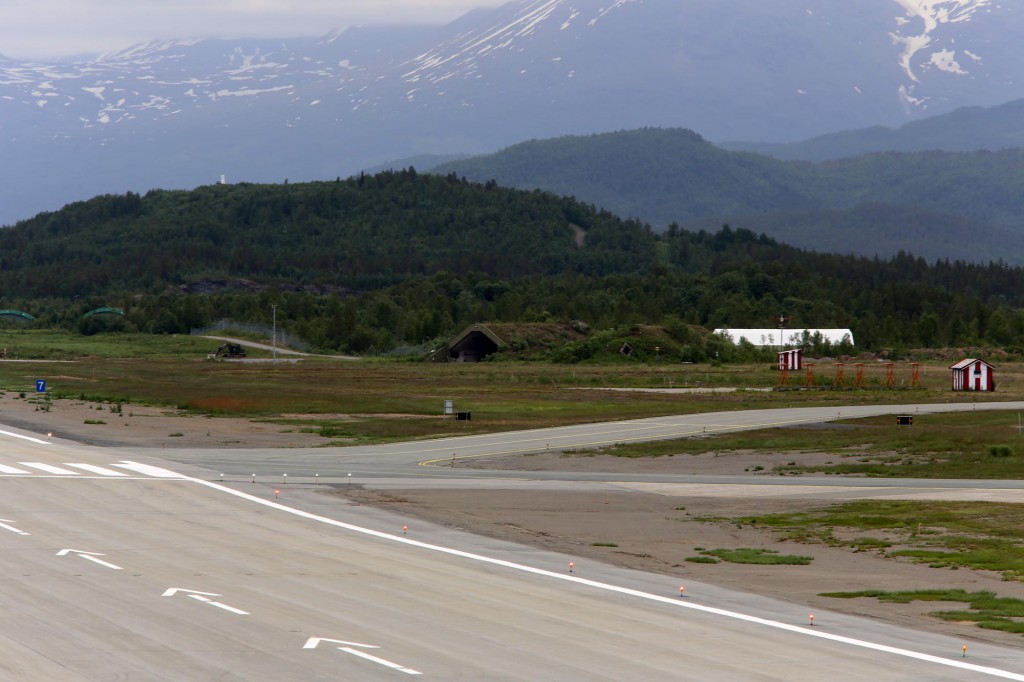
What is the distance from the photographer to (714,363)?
452 feet

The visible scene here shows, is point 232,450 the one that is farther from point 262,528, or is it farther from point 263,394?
point 263,394

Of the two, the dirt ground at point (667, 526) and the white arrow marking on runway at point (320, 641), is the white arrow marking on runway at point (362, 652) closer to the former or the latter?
the white arrow marking on runway at point (320, 641)

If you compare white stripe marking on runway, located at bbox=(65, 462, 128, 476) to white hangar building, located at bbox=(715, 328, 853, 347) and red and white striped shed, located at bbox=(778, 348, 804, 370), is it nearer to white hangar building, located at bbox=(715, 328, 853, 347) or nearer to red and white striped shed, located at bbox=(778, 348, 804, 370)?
red and white striped shed, located at bbox=(778, 348, 804, 370)

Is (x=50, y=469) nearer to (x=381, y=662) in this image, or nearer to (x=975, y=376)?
(x=381, y=662)

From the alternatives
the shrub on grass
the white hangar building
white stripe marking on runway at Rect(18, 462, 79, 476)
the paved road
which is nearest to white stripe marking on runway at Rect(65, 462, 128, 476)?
white stripe marking on runway at Rect(18, 462, 79, 476)

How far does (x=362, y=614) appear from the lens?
25.5 m

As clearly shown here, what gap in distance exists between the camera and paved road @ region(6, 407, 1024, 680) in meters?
21.8

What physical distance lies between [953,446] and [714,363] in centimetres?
7943

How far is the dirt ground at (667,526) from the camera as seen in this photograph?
96.7ft

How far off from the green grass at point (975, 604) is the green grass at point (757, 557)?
3635mm

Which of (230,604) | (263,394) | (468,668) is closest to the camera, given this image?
(468,668)

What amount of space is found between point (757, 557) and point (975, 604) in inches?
259

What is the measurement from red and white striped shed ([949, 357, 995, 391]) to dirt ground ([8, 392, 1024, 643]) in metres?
47.9

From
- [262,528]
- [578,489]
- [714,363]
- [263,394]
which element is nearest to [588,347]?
[714,363]
